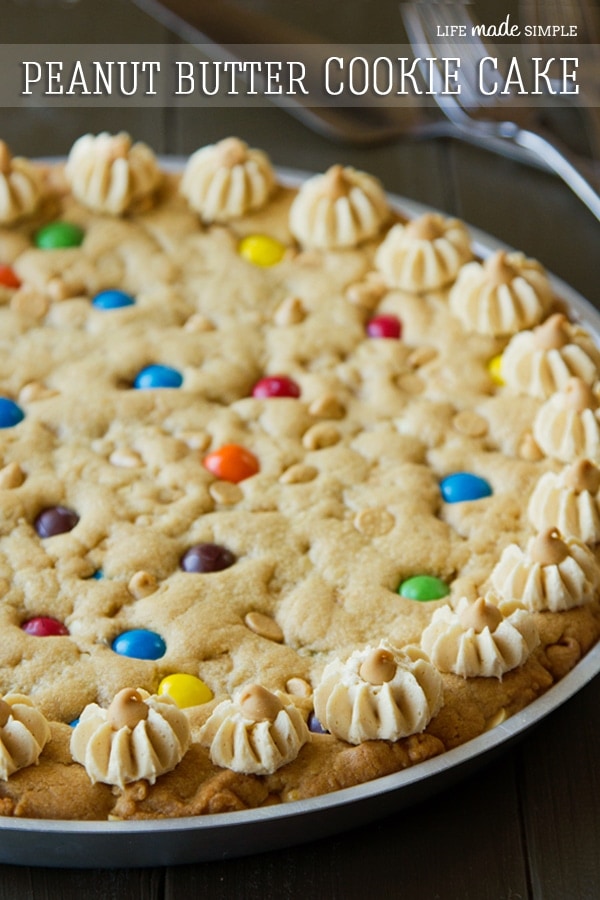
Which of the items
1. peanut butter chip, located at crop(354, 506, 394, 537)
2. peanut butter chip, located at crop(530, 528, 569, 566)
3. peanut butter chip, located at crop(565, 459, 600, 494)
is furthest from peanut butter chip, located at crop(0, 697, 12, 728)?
peanut butter chip, located at crop(565, 459, 600, 494)

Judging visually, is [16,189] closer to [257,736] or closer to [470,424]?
[470,424]

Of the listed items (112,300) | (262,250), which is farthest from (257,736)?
(262,250)

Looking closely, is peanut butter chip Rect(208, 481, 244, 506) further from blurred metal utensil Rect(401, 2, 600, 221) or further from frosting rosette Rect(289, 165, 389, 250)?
blurred metal utensil Rect(401, 2, 600, 221)

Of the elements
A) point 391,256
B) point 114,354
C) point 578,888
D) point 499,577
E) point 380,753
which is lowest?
point 578,888

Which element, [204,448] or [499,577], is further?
[204,448]

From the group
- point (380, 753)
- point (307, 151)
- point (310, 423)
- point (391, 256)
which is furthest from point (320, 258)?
point (380, 753)

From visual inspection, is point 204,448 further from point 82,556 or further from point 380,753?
point 380,753
